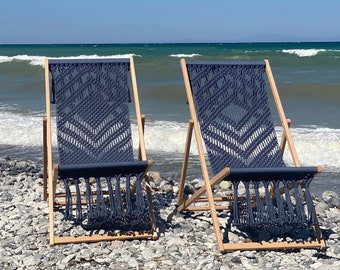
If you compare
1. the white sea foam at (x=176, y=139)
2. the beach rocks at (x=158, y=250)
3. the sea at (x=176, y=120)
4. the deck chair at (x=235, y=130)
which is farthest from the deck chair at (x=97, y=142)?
the white sea foam at (x=176, y=139)

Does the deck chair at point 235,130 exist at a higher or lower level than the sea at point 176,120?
lower

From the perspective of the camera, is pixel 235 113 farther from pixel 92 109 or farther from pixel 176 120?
pixel 176 120

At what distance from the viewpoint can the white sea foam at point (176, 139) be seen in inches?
310

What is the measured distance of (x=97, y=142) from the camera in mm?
4676

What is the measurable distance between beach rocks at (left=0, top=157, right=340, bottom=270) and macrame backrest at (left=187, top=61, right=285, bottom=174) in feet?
1.94

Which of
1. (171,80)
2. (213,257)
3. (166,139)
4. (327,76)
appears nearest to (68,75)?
(213,257)

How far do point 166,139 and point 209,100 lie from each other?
13.2 ft

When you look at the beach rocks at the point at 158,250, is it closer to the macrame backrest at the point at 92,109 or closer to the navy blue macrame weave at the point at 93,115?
the navy blue macrame weave at the point at 93,115

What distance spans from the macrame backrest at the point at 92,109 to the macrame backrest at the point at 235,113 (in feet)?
2.02

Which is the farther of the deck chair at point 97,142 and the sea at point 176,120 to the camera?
the sea at point 176,120

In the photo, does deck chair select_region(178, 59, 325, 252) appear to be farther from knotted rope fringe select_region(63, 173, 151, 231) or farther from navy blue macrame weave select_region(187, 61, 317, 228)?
knotted rope fringe select_region(63, 173, 151, 231)

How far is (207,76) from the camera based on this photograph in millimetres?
4699

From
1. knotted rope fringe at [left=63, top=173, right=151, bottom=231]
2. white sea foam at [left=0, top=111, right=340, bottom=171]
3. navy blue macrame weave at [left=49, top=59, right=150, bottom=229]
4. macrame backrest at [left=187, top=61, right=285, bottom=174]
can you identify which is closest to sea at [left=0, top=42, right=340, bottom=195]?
white sea foam at [left=0, top=111, right=340, bottom=171]

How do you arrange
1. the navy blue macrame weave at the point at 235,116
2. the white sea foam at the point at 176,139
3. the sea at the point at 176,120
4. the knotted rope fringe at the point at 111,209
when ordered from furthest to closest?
1. the white sea foam at the point at 176,139
2. the sea at the point at 176,120
3. the navy blue macrame weave at the point at 235,116
4. the knotted rope fringe at the point at 111,209
